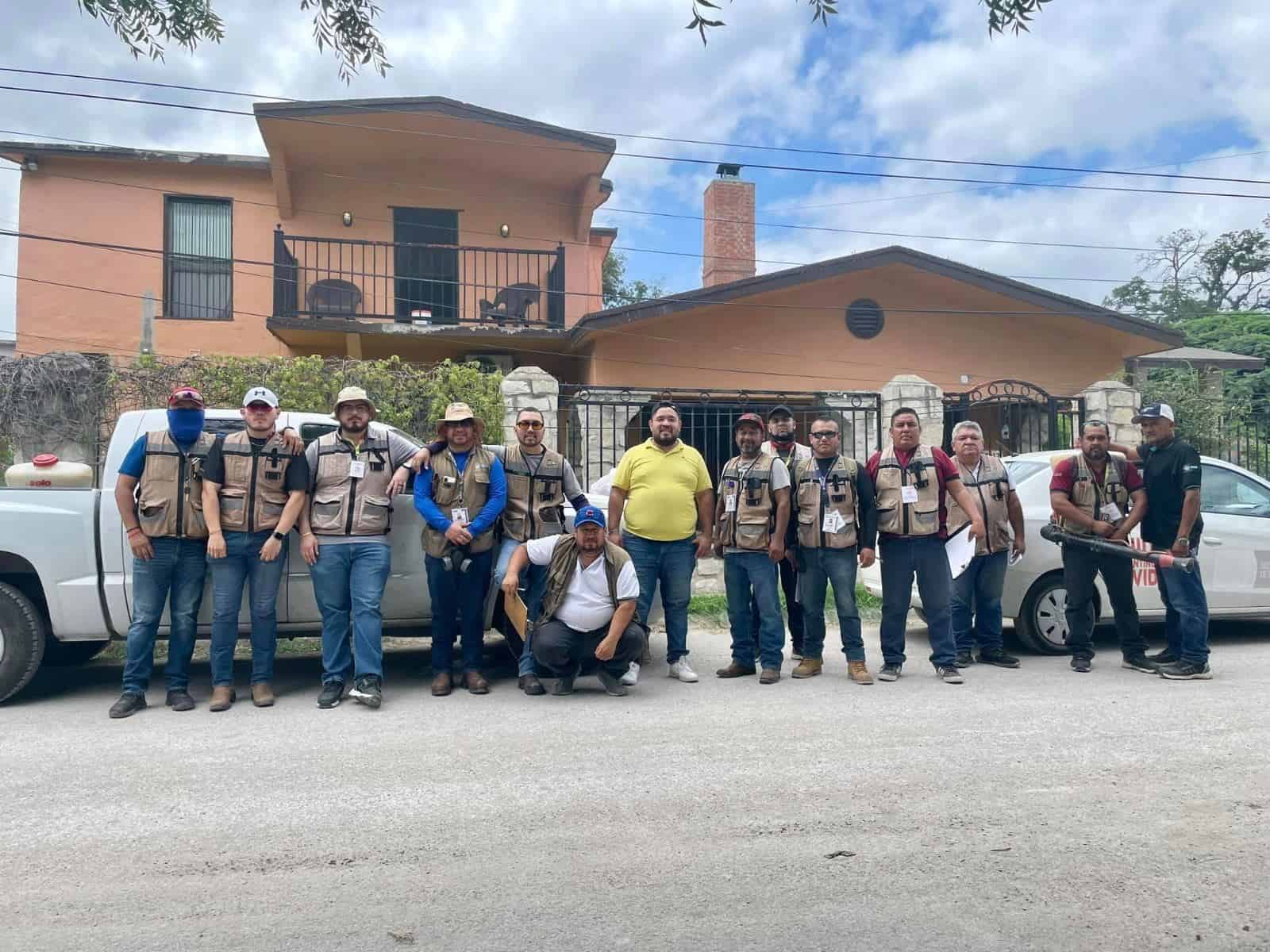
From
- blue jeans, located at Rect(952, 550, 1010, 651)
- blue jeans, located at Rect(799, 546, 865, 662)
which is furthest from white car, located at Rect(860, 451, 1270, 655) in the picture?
blue jeans, located at Rect(799, 546, 865, 662)

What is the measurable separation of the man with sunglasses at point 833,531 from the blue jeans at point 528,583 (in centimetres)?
185

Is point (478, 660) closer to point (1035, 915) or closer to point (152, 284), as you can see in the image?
point (1035, 915)

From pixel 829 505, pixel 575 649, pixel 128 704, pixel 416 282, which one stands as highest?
pixel 416 282

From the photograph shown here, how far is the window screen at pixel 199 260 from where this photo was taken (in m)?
17.2

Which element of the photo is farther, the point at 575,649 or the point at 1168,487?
the point at 1168,487

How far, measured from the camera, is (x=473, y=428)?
672 centimetres

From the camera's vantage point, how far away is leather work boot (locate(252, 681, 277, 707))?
6.24 meters

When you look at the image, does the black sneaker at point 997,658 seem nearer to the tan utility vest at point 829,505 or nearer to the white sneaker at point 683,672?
the tan utility vest at point 829,505

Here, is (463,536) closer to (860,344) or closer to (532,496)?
(532,496)

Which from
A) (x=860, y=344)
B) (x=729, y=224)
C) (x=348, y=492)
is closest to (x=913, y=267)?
(x=860, y=344)

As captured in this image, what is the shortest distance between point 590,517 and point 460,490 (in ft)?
2.92

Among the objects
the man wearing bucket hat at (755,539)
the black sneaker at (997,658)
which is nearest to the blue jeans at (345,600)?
the man wearing bucket hat at (755,539)

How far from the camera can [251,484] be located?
624 cm

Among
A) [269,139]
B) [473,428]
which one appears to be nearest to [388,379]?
[473,428]
